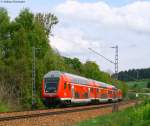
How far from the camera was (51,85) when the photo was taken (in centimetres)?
4547

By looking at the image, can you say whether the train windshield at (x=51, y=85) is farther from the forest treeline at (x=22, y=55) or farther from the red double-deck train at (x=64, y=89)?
the forest treeline at (x=22, y=55)

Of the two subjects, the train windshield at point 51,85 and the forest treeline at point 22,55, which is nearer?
the train windshield at point 51,85

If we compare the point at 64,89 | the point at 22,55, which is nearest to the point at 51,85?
the point at 64,89

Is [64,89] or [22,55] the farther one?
[22,55]

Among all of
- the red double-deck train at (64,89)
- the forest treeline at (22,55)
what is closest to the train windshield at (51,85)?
the red double-deck train at (64,89)

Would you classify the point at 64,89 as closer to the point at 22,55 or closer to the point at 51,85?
the point at 51,85

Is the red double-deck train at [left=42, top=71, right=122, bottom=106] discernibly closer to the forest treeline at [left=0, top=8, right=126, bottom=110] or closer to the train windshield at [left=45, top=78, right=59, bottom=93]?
the train windshield at [left=45, top=78, right=59, bottom=93]

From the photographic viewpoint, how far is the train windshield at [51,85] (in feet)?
148

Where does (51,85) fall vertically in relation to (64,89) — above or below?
above

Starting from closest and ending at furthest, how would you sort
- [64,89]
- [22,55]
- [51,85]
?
[64,89] → [51,85] → [22,55]

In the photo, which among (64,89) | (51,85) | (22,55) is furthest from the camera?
(22,55)

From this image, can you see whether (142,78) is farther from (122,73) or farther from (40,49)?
(40,49)

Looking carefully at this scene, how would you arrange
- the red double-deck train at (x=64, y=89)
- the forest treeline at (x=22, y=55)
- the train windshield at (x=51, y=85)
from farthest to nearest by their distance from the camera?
the forest treeline at (x=22, y=55)
the train windshield at (x=51, y=85)
the red double-deck train at (x=64, y=89)

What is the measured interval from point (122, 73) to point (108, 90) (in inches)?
2768
